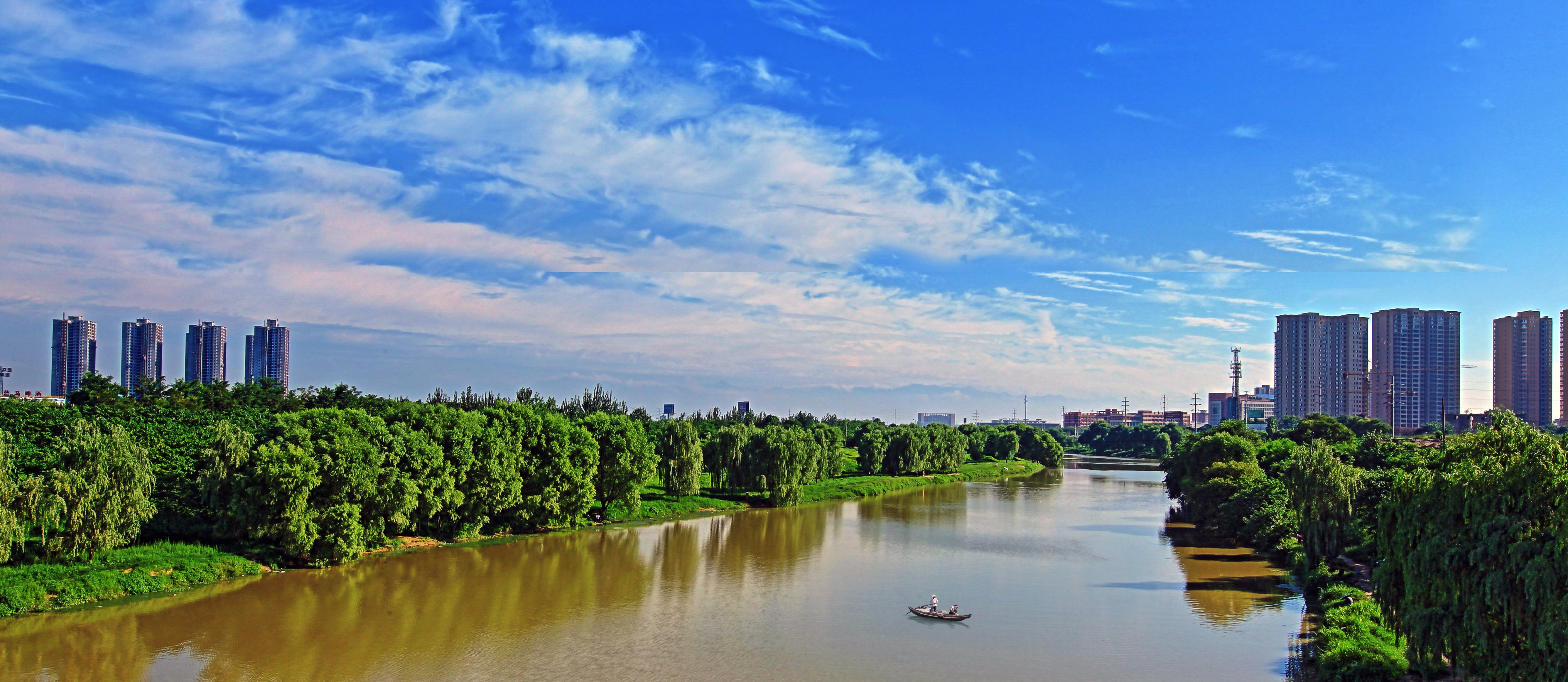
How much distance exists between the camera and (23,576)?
24531mm

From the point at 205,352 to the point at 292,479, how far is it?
4322 inches

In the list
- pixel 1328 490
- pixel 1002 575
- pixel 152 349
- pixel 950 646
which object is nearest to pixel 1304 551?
pixel 1328 490

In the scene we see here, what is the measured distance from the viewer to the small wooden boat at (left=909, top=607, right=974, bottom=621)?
25.5 m

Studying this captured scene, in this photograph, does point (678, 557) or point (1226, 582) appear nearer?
point (1226, 582)

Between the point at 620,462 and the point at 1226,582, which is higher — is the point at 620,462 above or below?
above

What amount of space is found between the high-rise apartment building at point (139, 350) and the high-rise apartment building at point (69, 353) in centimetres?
663

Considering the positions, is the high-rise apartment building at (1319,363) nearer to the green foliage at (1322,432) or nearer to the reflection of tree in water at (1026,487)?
the green foliage at (1322,432)

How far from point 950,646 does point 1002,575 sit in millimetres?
10318

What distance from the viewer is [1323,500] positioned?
3008 centimetres

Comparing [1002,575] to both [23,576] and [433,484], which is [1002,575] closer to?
[433,484]

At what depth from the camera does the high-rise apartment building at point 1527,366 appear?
350 feet

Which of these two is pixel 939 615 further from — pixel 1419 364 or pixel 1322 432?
pixel 1419 364

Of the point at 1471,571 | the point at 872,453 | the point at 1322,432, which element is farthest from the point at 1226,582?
the point at 1322,432

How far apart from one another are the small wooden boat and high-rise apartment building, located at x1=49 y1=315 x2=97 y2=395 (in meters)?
119
